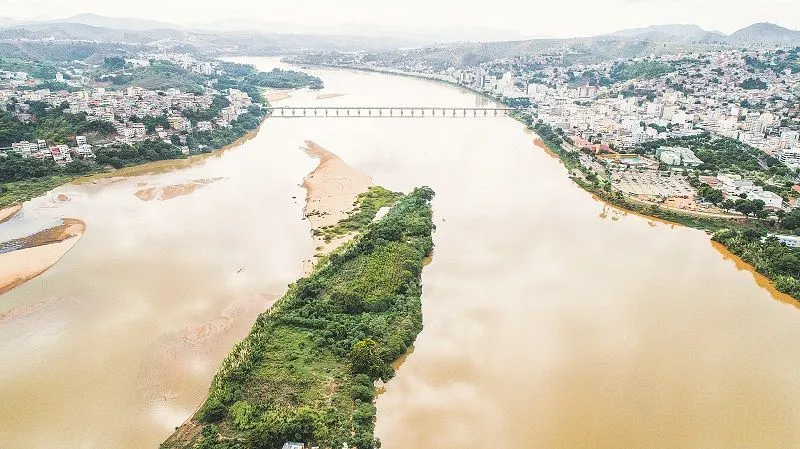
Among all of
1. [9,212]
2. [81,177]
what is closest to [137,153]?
[81,177]

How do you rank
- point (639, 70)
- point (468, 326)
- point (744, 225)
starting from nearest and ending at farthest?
point (468, 326)
point (744, 225)
point (639, 70)

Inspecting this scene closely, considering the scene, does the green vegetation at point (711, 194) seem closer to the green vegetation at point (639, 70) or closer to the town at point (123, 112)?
the town at point (123, 112)

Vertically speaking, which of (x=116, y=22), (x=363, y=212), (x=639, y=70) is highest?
(x=116, y=22)

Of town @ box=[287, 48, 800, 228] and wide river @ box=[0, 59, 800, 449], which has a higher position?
town @ box=[287, 48, 800, 228]

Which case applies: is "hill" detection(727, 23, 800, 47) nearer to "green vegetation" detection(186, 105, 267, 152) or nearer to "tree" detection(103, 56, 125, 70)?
"green vegetation" detection(186, 105, 267, 152)

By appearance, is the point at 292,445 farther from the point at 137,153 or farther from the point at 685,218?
the point at 137,153

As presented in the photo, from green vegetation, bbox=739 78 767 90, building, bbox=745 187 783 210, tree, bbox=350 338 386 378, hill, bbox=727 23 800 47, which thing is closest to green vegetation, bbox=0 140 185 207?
tree, bbox=350 338 386 378
